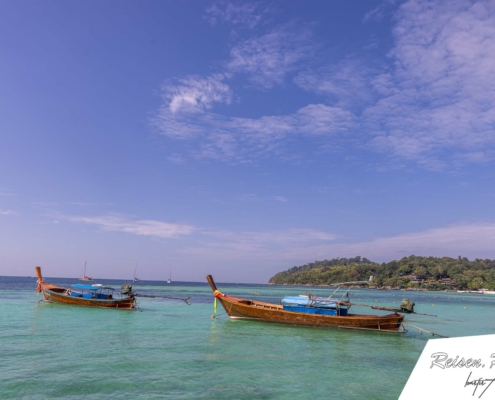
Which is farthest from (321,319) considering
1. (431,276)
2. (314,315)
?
(431,276)

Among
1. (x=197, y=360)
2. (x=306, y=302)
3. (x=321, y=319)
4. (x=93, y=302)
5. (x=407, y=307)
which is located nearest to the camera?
(x=197, y=360)

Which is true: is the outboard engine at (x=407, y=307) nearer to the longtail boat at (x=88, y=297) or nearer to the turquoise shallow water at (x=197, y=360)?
the turquoise shallow water at (x=197, y=360)

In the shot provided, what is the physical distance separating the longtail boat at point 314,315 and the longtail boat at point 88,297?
1267 centimetres

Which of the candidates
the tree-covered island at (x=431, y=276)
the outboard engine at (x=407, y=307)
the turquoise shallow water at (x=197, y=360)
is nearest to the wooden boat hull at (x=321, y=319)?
the turquoise shallow water at (x=197, y=360)

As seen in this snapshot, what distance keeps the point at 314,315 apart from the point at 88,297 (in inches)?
949

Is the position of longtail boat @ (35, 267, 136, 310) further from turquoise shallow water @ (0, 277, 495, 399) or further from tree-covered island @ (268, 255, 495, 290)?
tree-covered island @ (268, 255, 495, 290)

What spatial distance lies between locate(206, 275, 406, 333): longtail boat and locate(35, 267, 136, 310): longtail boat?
41.6ft

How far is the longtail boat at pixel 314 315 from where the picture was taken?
26797mm

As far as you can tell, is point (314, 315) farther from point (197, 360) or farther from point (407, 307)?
point (197, 360)

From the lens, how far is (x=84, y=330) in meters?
24.2

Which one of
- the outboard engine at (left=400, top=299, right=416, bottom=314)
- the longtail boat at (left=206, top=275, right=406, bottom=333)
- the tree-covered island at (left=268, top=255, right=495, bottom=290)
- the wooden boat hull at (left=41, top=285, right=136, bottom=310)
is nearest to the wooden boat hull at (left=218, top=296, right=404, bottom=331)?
the longtail boat at (left=206, top=275, right=406, bottom=333)

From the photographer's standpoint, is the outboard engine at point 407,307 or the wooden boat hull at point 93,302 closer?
the outboard engine at point 407,307

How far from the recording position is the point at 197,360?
16.7 m

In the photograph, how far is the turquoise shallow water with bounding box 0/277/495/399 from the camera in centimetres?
1265
